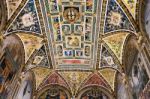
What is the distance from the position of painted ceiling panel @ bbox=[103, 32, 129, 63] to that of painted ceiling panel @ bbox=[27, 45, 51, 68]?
3.99 metres

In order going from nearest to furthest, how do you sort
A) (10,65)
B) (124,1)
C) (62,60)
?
(124,1) < (10,65) < (62,60)

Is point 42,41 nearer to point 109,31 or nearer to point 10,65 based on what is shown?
point 10,65

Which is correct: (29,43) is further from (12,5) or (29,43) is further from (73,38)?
(12,5)

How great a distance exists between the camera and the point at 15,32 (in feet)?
A: 47.1

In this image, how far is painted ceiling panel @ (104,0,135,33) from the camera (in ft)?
44.9

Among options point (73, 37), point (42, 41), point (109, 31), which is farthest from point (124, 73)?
point (42, 41)

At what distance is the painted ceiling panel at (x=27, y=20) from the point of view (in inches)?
544

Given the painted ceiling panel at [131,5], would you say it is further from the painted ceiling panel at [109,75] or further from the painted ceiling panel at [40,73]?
the painted ceiling panel at [40,73]

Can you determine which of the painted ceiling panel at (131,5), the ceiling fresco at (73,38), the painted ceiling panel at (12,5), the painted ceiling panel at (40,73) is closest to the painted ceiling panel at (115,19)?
the ceiling fresco at (73,38)

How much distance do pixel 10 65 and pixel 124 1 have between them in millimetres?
7120

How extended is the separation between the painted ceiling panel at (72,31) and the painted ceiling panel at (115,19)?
783 millimetres

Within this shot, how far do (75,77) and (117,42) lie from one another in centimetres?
441

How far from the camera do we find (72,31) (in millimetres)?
15609

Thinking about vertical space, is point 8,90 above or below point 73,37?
below
